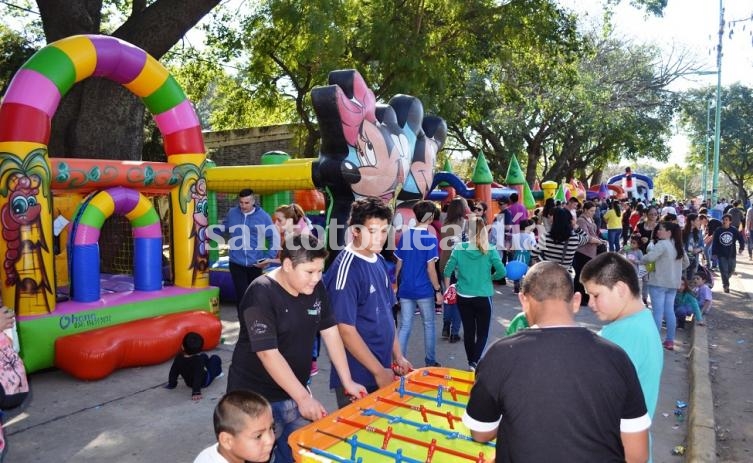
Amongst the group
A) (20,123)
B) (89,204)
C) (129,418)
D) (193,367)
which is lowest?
(129,418)

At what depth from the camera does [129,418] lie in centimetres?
498

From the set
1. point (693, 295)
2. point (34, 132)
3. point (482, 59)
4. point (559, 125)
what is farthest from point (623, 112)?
point (34, 132)

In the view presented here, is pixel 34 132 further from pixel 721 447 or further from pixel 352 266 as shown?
pixel 721 447

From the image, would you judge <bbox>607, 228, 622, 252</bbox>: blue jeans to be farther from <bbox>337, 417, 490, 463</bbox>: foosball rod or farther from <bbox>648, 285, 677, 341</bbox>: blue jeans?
<bbox>337, 417, 490, 463</bbox>: foosball rod

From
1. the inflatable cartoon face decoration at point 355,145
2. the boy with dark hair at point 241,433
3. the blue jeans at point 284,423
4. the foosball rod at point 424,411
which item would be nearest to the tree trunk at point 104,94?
the inflatable cartoon face decoration at point 355,145

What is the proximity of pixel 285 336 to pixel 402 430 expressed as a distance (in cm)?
71

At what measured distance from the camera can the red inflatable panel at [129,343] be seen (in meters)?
5.71

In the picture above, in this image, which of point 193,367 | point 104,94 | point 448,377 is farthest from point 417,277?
point 104,94

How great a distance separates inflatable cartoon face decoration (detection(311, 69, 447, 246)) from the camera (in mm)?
8305

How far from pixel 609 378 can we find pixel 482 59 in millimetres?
15437

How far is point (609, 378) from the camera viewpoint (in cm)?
194

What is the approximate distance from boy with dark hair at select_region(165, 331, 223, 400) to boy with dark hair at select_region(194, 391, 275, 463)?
3117 mm

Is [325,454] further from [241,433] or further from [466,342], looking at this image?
[466,342]

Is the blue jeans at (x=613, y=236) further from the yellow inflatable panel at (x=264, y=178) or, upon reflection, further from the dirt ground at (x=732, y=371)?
the yellow inflatable panel at (x=264, y=178)
